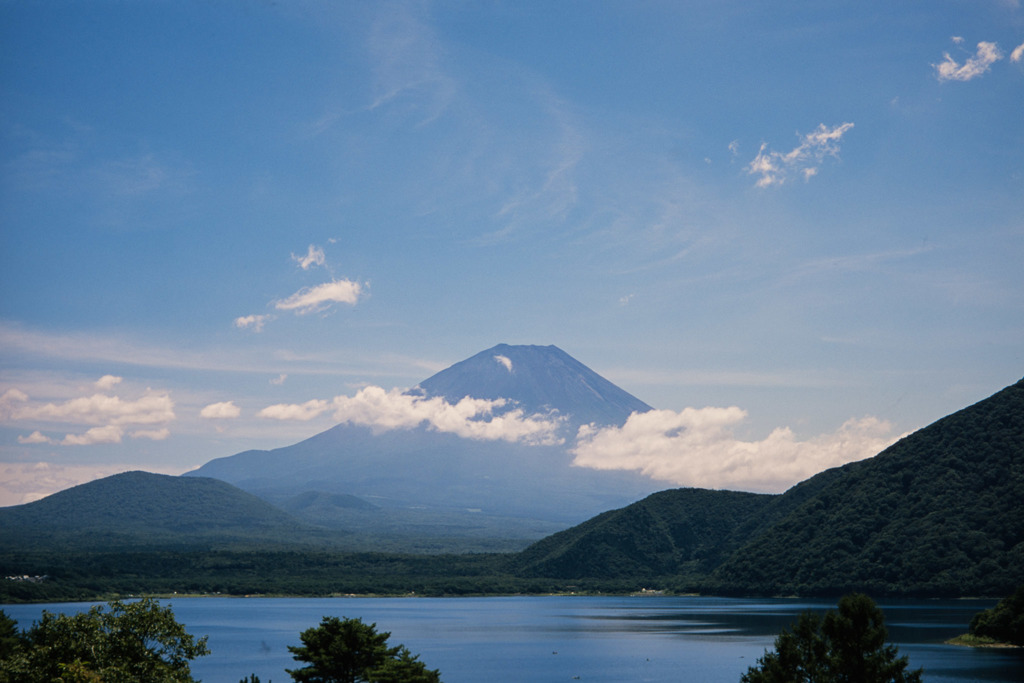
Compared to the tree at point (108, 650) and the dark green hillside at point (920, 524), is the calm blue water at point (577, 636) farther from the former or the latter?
the tree at point (108, 650)

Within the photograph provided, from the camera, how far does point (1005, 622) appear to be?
268 feet

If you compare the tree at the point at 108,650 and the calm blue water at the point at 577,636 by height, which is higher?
the tree at the point at 108,650

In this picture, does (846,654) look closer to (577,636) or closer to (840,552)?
(577,636)

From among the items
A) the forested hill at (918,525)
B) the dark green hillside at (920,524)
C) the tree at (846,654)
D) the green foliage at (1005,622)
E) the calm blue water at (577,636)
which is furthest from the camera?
the forested hill at (918,525)

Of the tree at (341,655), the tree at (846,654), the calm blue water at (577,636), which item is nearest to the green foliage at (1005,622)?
the calm blue water at (577,636)

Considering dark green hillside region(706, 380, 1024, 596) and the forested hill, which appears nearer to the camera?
dark green hillside region(706, 380, 1024, 596)

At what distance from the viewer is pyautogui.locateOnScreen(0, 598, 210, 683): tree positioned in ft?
101

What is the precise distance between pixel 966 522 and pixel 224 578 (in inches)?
5396

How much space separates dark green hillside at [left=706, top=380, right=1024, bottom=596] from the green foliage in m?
30.0

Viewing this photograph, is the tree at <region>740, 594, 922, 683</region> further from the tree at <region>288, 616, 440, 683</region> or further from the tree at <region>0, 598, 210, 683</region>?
the tree at <region>0, 598, 210, 683</region>

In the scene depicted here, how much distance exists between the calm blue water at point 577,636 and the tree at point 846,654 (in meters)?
37.1

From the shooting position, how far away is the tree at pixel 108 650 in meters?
30.7

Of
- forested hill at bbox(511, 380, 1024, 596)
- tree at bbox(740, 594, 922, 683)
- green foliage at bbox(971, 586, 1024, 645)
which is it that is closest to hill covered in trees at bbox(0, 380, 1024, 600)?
forested hill at bbox(511, 380, 1024, 596)

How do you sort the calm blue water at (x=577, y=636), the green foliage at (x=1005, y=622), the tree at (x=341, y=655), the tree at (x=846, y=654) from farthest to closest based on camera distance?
the green foliage at (x=1005, y=622), the calm blue water at (x=577, y=636), the tree at (x=341, y=655), the tree at (x=846, y=654)
